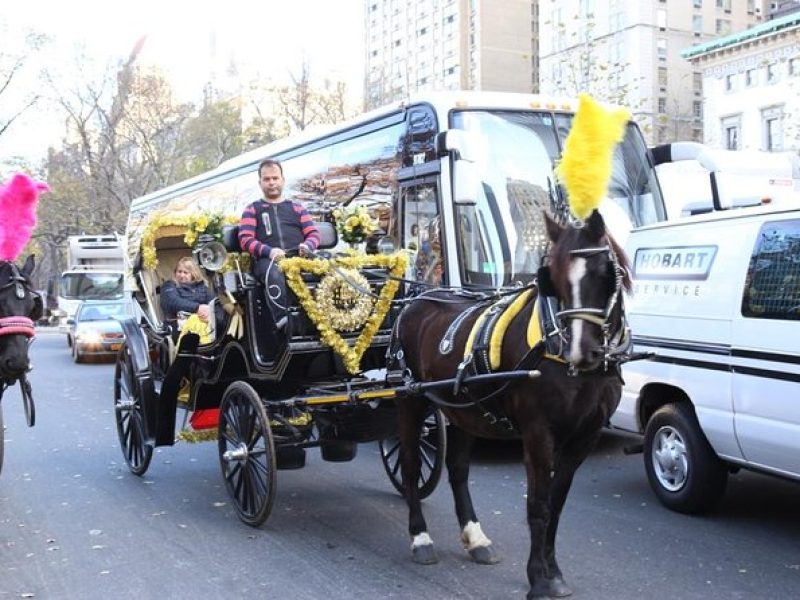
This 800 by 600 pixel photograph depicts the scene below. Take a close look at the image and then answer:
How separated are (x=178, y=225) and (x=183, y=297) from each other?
695mm

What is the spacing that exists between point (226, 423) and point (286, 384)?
569 mm

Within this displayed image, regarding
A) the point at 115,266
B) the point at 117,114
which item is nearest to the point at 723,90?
the point at 117,114

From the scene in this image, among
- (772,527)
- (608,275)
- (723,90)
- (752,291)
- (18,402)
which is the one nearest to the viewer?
(608,275)

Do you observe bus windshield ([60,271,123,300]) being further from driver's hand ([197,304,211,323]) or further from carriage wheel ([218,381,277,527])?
carriage wheel ([218,381,277,527])

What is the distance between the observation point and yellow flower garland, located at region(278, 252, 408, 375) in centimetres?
638

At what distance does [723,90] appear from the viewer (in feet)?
201

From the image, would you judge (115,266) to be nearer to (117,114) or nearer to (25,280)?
(117,114)

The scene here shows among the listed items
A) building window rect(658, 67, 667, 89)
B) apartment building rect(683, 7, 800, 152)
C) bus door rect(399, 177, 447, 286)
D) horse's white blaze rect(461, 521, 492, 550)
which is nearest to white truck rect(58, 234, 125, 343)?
bus door rect(399, 177, 447, 286)

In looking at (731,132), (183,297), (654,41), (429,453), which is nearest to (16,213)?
(183,297)

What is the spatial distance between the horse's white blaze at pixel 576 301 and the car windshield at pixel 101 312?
1987 centimetres

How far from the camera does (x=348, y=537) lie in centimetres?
633

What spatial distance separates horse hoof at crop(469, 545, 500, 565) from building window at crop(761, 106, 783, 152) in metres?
54.4

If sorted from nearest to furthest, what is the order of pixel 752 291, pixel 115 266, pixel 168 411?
pixel 752 291 → pixel 168 411 → pixel 115 266

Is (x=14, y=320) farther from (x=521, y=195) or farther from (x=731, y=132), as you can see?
(x=731, y=132)
